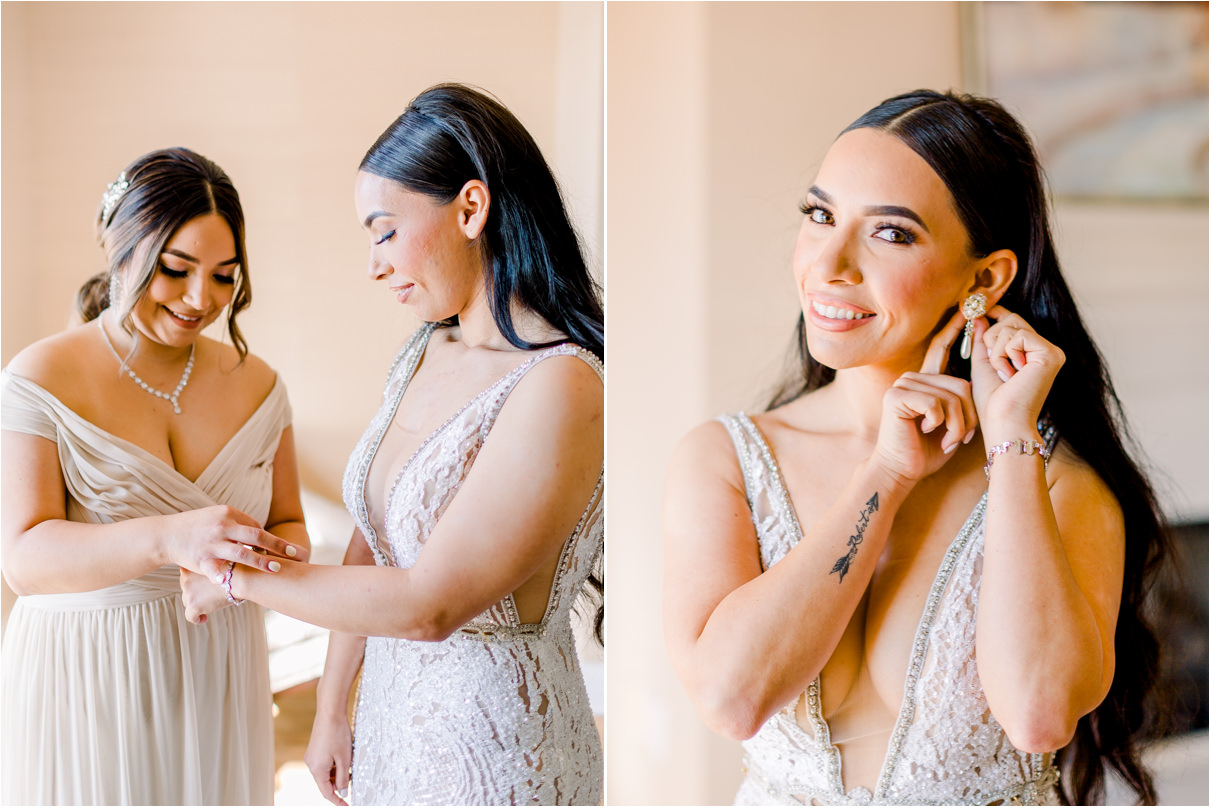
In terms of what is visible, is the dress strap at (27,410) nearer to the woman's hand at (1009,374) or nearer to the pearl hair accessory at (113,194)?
the pearl hair accessory at (113,194)

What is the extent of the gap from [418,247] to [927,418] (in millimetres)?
826

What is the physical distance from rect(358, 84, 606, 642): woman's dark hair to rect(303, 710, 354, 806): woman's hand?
2.24ft

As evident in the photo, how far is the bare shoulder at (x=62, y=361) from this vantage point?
56.3 inches

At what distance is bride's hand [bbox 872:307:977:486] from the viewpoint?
54.3 inches

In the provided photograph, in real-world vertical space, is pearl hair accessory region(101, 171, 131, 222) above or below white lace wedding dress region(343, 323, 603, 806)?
above

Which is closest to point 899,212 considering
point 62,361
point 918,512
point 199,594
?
point 918,512

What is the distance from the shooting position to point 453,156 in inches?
57.0

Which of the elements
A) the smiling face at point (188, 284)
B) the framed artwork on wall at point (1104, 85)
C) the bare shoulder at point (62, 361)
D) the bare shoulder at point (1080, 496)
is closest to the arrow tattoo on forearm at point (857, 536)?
the bare shoulder at point (1080, 496)

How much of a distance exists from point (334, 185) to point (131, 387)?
0.45 metres

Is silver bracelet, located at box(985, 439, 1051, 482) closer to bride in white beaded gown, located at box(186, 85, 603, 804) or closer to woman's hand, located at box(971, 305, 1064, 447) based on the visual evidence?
woman's hand, located at box(971, 305, 1064, 447)

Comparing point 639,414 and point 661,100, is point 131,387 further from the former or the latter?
point 661,100

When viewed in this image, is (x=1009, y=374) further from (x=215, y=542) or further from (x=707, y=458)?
(x=215, y=542)

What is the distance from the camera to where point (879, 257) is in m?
1.39

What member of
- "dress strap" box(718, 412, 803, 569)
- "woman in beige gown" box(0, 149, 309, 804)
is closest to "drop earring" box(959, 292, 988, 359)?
"dress strap" box(718, 412, 803, 569)
